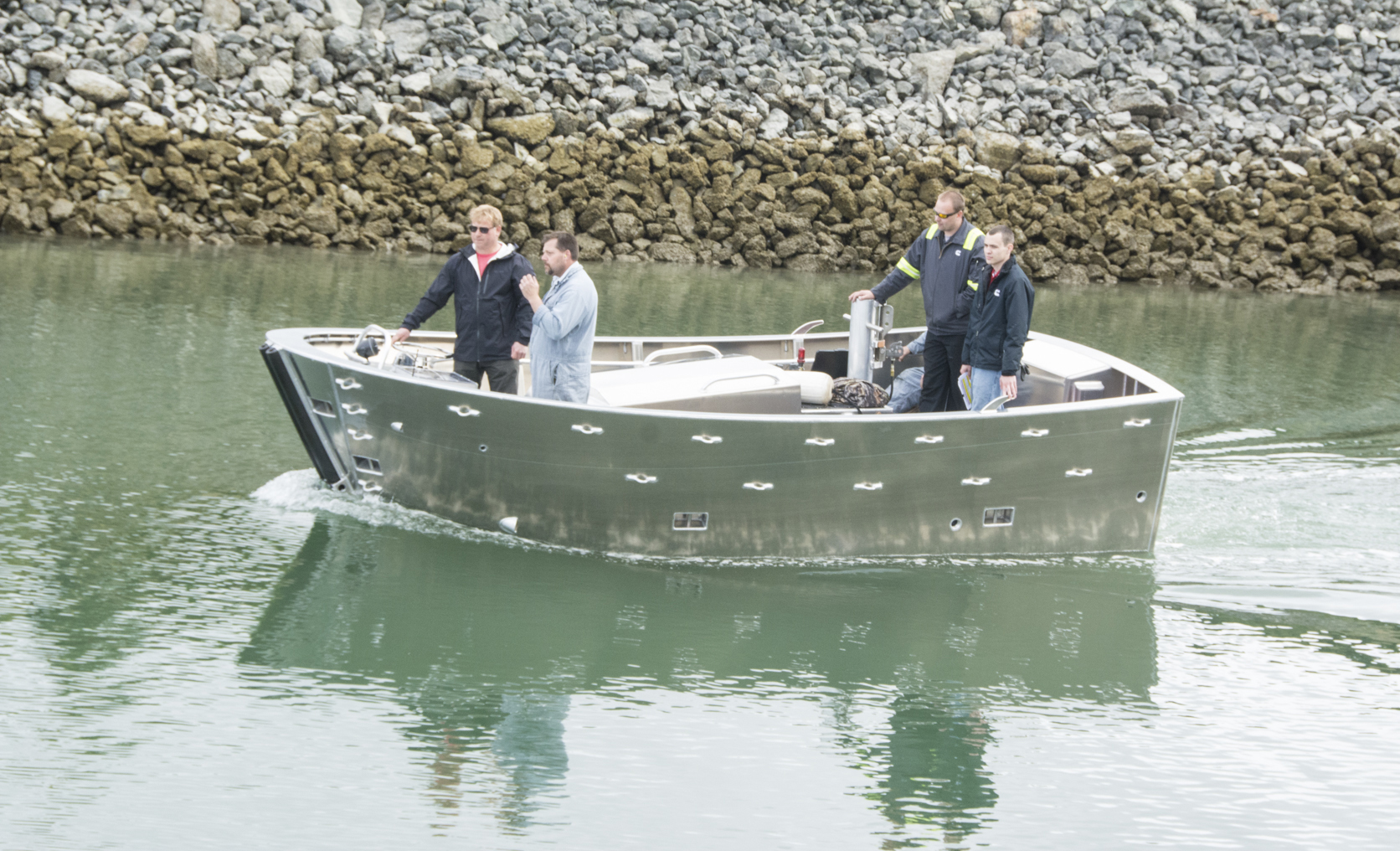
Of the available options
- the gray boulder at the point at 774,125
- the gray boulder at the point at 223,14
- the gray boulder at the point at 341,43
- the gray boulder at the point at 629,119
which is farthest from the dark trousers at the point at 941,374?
the gray boulder at the point at 223,14

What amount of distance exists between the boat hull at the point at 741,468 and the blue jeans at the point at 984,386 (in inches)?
16.3

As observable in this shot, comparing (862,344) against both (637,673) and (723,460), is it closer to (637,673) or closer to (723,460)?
(723,460)

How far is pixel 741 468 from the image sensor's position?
639 cm

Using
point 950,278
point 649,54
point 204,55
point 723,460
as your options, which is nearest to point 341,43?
point 204,55

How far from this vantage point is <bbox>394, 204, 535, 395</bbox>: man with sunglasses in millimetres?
6840

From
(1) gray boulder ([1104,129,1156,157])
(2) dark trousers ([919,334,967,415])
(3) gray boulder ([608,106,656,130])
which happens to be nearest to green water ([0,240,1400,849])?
(2) dark trousers ([919,334,967,415])

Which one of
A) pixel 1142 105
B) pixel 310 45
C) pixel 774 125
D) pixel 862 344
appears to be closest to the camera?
pixel 862 344

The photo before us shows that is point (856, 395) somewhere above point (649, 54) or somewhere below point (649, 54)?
below

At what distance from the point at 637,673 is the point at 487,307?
85.8 inches

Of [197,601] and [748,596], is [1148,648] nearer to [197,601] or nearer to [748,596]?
[748,596]

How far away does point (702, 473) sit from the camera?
6.39m

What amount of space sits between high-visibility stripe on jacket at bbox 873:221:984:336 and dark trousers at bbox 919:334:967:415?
0.21ft

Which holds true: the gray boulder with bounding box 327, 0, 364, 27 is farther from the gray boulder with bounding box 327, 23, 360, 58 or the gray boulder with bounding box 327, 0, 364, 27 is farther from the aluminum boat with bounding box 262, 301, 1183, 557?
the aluminum boat with bounding box 262, 301, 1183, 557

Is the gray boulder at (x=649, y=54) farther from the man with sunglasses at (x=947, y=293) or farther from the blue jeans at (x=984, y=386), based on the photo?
the blue jeans at (x=984, y=386)
